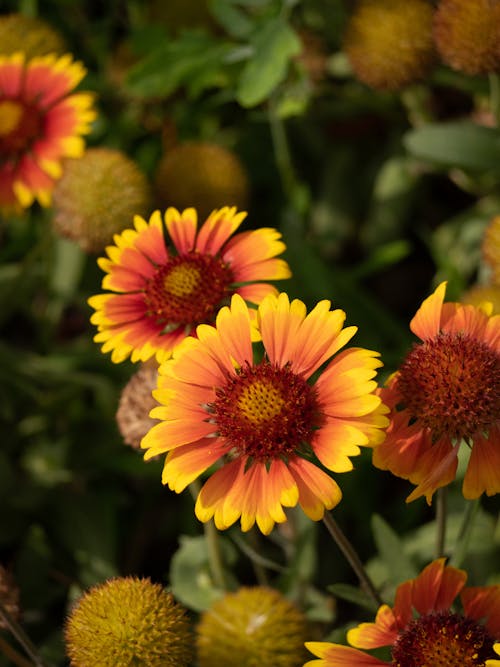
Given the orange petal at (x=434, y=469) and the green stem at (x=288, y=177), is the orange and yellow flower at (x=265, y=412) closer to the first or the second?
the orange petal at (x=434, y=469)

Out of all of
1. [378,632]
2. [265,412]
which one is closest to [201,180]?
[265,412]

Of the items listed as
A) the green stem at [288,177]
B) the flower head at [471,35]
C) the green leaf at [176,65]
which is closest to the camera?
the flower head at [471,35]

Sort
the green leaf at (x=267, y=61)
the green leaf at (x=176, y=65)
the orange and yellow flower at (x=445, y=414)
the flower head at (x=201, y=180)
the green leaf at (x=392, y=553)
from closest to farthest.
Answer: the orange and yellow flower at (x=445, y=414) → the green leaf at (x=392, y=553) → the green leaf at (x=267, y=61) → the flower head at (x=201, y=180) → the green leaf at (x=176, y=65)

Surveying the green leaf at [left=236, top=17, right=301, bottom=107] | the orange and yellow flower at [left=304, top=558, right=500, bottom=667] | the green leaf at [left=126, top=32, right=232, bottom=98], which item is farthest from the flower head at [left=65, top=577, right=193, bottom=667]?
the green leaf at [left=126, top=32, right=232, bottom=98]

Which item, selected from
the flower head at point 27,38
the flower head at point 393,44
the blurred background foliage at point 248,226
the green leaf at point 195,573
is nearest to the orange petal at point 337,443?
the blurred background foliage at point 248,226

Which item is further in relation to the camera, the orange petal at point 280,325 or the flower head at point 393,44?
the flower head at point 393,44

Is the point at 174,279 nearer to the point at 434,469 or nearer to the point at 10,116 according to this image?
the point at 434,469
